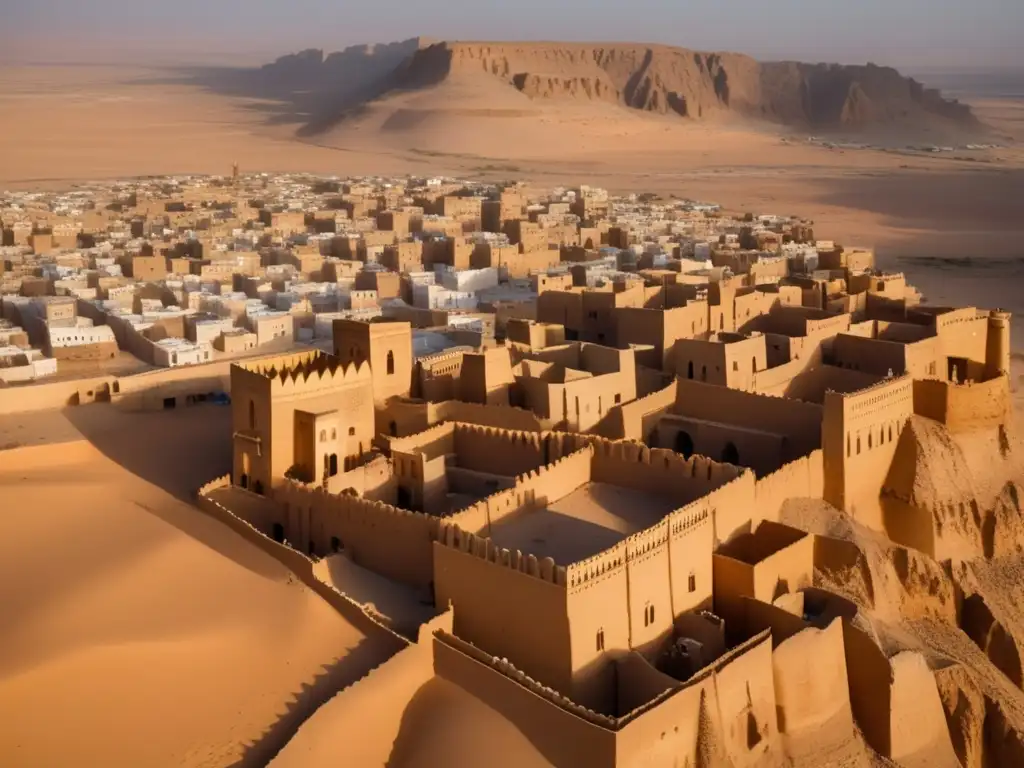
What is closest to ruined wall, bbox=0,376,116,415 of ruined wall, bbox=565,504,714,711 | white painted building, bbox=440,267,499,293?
white painted building, bbox=440,267,499,293

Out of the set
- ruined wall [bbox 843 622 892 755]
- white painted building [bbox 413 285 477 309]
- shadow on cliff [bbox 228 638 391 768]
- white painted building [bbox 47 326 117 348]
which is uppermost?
white painted building [bbox 413 285 477 309]

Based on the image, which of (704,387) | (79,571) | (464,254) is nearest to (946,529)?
(704,387)

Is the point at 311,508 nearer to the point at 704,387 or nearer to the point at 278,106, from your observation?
the point at 704,387

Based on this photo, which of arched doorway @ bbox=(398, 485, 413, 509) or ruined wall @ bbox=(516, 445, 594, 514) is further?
arched doorway @ bbox=(398, 485, 413, 509)

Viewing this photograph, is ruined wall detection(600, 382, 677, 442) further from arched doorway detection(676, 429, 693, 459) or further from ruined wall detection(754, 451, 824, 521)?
ruined wall detection(754, 451, 824, 521)

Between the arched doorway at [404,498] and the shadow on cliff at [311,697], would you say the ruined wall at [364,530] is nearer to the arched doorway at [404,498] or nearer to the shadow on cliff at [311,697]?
the arched doorway at [404,498]

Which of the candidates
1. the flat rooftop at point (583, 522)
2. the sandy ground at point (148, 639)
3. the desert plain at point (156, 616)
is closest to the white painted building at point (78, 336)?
the desert plain at point (156, 616)
